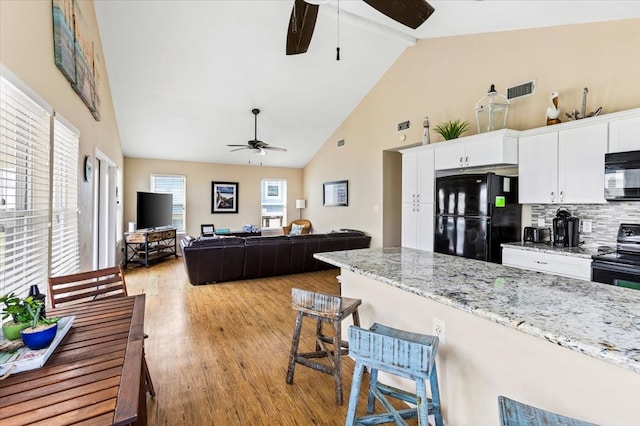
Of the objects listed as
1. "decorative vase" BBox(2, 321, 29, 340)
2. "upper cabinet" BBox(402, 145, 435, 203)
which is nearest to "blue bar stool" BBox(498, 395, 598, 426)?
"decorative vase" BBox(2, 321, 29, 340)

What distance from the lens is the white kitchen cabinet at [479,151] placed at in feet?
11.4

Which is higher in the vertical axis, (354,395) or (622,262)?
(622,262)

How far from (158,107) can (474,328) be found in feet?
20.3

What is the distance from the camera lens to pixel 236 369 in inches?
95.3

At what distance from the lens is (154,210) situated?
6777 mm

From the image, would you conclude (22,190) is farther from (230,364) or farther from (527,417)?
(527,417)

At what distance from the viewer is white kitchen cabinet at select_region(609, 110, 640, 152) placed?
8.48 feet

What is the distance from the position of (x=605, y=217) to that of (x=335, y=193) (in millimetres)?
5037

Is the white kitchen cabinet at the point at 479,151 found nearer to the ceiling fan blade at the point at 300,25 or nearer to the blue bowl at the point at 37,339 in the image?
the ceiling fan blade at the point at 300,25

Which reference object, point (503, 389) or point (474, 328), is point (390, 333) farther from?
point (503, 389)

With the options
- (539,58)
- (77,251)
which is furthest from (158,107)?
(539,58)

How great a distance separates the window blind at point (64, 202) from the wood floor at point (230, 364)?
1.02 m

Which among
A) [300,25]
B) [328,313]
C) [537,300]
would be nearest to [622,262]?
[537,300]

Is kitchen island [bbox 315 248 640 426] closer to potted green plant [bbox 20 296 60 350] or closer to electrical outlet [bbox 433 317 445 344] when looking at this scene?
electrical outlet [bbox 433 317 445 344]
